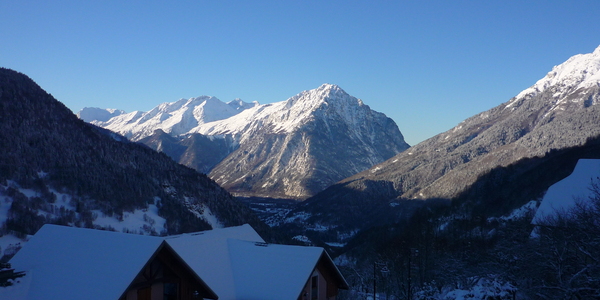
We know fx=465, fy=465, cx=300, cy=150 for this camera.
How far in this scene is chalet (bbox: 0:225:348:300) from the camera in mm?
24219

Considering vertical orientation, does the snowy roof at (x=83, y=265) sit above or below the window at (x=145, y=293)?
above

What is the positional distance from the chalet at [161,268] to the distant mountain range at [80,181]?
42872mm

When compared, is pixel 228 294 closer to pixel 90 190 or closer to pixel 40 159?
pixel 90 190

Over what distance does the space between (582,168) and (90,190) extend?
11060 cm

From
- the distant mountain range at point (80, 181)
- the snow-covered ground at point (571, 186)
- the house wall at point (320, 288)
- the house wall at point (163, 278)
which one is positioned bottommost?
the house wall at point (320, 288)

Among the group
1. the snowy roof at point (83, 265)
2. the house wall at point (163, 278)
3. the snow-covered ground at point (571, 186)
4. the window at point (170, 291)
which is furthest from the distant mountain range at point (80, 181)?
the snow-covered ground at point (571, 186)

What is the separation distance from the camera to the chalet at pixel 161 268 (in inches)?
953

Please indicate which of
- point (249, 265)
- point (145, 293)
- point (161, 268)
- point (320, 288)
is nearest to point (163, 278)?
point (161, 268)

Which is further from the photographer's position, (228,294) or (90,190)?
(90,190)

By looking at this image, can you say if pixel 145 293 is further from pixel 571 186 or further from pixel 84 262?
pixel 571 186

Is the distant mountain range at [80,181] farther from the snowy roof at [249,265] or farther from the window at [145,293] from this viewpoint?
the window at [145,293]

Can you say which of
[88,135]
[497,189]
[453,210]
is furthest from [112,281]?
[497,189]

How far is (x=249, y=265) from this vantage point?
35.7 meters

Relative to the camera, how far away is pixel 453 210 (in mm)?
151750
